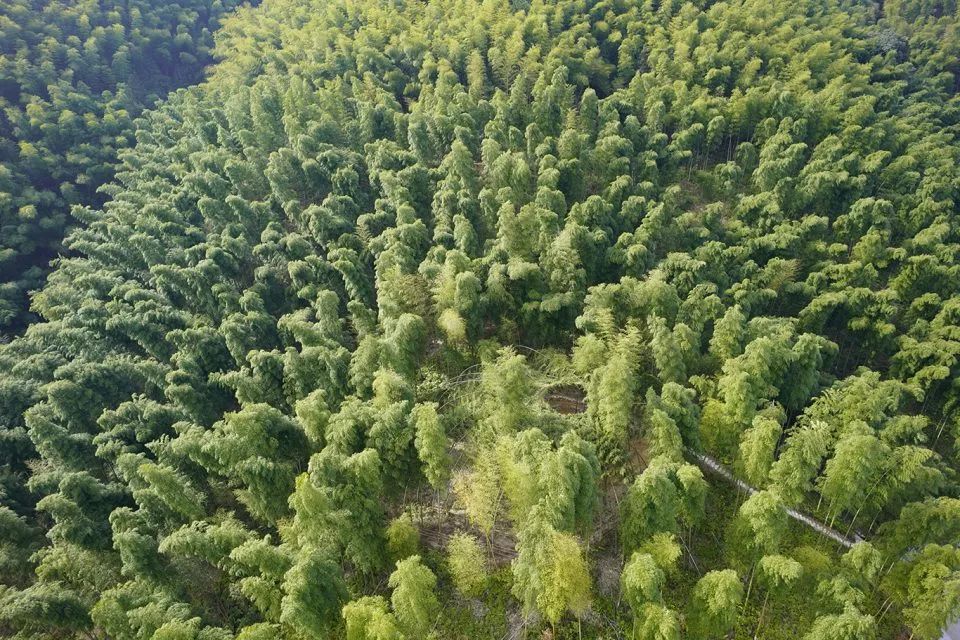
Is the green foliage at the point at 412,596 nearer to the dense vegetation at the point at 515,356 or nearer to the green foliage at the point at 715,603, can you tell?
the dense vegetation at the point at 515,356

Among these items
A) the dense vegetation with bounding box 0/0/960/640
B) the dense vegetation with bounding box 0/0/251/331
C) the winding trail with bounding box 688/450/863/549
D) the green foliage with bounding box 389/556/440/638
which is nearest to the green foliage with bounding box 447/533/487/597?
the dense vegetation with bounding box 0/0/960/640

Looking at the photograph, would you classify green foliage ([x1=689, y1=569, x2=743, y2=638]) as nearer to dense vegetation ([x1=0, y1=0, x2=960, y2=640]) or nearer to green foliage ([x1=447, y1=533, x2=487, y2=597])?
dense vegetation ([x1=0, y1=0, x2=960, y2=640])

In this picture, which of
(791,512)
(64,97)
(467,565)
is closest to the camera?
(467,565)

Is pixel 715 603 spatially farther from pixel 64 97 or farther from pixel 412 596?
pixel 64 97

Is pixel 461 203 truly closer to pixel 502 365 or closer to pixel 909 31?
pixel 502 365

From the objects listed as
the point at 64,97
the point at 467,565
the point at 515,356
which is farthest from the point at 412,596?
the point at 64,97

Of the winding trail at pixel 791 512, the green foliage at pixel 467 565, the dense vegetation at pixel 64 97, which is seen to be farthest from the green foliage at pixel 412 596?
the dense vegetation at pixel 64 97

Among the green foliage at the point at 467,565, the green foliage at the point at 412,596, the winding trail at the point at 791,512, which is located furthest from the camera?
the winding trail at the point at 791,512
